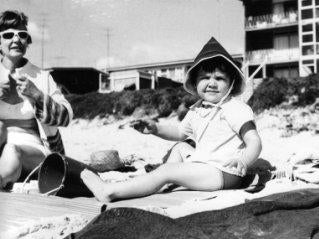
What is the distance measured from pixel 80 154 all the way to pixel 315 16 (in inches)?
508

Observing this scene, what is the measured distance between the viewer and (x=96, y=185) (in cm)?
246

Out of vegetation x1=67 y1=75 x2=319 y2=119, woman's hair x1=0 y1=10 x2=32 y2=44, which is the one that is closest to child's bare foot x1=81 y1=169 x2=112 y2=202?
woman's hair x1=0 y1=10 x2=32 y2=44

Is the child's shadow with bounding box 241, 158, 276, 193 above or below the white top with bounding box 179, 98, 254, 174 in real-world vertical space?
below

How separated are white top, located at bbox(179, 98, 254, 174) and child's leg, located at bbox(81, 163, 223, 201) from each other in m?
0.09

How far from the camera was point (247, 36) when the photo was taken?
20.1 metres

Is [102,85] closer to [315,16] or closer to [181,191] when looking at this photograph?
[315,16]

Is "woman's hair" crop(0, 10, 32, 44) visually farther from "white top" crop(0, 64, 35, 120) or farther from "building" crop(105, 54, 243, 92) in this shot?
"building" crop(105, 54, 243, 92)

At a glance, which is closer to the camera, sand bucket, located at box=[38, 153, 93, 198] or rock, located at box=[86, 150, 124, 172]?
sand bucket, located at box=[38, 153, 93, 198]

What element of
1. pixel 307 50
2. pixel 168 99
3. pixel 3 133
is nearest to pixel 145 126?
pixel 3 133

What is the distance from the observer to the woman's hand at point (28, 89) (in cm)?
269

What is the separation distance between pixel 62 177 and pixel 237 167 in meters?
1.01

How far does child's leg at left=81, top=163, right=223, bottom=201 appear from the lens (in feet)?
7.81

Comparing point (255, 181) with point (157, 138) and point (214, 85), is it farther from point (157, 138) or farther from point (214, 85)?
point (157, 138)

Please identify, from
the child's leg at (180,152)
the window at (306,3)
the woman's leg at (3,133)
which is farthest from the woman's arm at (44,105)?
the window at (306,3)
